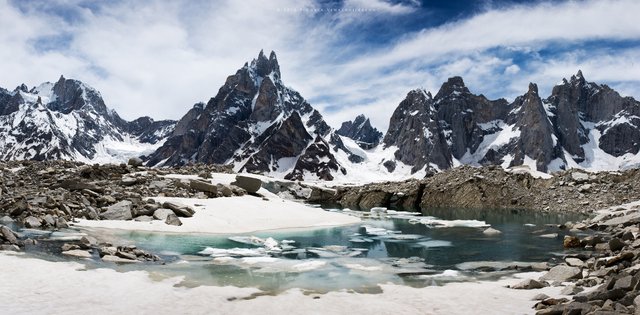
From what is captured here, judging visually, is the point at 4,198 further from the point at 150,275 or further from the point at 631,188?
the point at 631,188

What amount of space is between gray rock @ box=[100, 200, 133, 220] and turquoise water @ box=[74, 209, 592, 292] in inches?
173

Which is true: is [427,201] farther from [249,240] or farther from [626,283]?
[626,283]

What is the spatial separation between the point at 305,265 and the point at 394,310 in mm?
9024

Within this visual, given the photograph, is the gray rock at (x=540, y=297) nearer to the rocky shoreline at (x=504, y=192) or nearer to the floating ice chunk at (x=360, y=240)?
the floating ice chunk at (x=360, y=240)

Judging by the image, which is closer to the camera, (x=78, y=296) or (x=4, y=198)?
(x=78, y=296)

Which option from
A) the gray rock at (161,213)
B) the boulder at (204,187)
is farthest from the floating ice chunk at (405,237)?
the boulder at (204,187)

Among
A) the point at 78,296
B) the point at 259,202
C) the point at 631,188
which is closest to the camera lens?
the point at 78,296

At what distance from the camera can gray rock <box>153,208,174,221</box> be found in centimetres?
3703

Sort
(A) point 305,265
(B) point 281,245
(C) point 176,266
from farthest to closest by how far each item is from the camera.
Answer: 1. (B) point 281,245
2. (A) point 305,265
3. (C) point 176,266

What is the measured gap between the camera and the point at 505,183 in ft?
314

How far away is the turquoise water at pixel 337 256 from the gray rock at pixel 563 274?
3.19m

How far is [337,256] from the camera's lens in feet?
92.1

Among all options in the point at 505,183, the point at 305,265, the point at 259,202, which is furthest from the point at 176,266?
the point at 505,183

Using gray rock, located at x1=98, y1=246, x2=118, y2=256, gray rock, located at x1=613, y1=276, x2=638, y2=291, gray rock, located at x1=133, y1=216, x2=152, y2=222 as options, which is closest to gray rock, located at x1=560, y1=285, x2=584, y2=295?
gray rock, located at x1=613, y1=276, x2=638, y2=291
